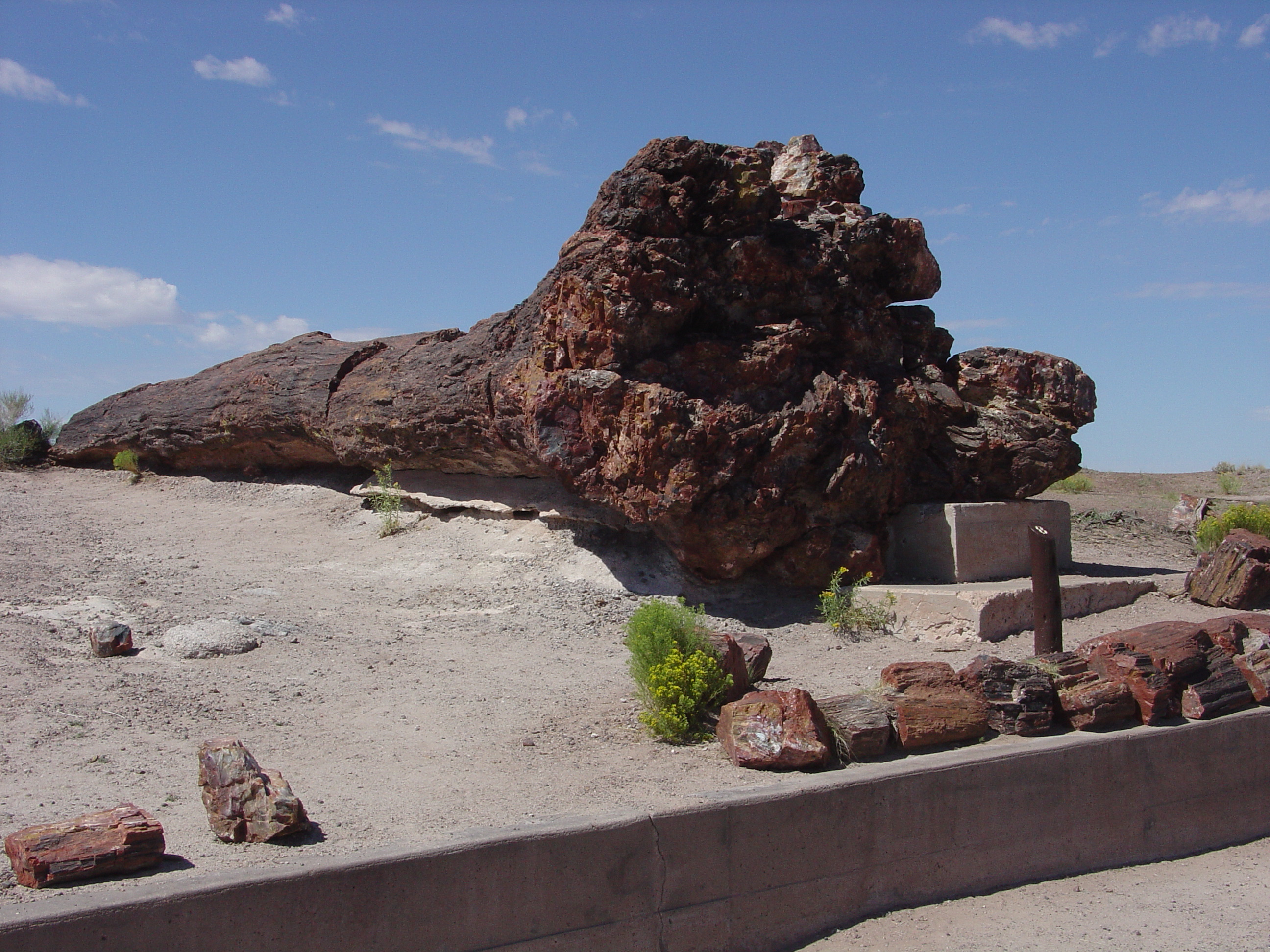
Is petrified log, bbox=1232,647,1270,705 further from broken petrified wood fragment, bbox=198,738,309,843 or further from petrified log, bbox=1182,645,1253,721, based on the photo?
broken petrified wood fragment, bbox=198,738,309,843

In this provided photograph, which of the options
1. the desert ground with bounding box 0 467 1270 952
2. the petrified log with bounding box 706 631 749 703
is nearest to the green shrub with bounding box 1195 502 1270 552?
the desert ground with bounding box 0 467 1270 952

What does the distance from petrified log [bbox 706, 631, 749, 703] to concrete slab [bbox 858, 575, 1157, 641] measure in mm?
2132

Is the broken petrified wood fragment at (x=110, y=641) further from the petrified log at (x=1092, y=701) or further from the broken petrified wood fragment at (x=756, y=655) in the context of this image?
the petrified log at (x=1092, y=701)

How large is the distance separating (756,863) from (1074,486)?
17.2 meters

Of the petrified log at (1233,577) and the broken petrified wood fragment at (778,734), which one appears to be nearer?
the broken petrified wood fragment at (778,734)

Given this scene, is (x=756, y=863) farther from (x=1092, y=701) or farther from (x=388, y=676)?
(x=388, y=676)

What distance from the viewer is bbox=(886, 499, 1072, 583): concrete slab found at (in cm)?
780

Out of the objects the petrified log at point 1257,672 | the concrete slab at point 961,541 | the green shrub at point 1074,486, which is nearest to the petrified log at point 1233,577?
the concrete slab at point 961,541

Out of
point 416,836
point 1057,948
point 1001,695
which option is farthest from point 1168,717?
point 416,836

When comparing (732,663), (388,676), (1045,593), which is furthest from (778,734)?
(388,676)

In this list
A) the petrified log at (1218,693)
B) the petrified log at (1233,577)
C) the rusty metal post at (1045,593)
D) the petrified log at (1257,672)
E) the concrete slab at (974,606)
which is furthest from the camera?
the petrified log at (1233,577)

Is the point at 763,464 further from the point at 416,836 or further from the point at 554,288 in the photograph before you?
the point at 416,836

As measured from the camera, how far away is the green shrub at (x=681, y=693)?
5.02m

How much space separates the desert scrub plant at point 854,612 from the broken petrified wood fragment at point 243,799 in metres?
4.57
